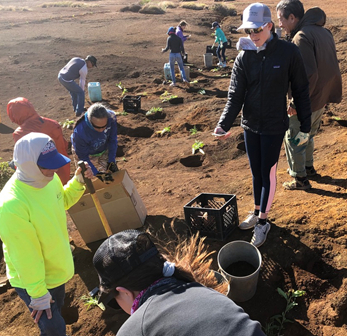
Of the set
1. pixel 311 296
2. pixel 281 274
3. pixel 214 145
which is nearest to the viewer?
pixel 311 296

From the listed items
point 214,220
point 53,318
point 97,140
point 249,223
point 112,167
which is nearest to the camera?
point 53,318

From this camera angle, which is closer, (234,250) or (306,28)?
(234,250)

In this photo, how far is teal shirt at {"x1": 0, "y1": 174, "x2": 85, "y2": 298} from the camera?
252 centimetres

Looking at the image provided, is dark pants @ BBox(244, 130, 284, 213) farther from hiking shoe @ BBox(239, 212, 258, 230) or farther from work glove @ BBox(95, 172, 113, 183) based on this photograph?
work glove @ BBox(95, 172, 113, 183)

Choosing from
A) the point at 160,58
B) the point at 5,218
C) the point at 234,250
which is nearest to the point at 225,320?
the point at 5,218

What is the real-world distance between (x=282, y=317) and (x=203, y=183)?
3.06m

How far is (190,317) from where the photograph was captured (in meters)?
1.50

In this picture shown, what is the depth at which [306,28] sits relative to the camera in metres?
4.12

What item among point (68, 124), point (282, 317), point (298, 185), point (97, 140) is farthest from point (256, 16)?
point (68, 124)

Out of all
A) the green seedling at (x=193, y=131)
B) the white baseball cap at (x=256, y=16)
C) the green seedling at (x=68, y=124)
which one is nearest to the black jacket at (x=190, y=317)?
the white baseball cap at (x=256, y=16)

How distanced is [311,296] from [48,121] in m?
3.88

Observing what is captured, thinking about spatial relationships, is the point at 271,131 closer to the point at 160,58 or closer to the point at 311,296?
the point at 311,296

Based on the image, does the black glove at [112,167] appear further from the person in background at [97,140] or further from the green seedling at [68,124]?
the green seedling at [68,124]

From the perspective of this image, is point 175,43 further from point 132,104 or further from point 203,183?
point 203,183
